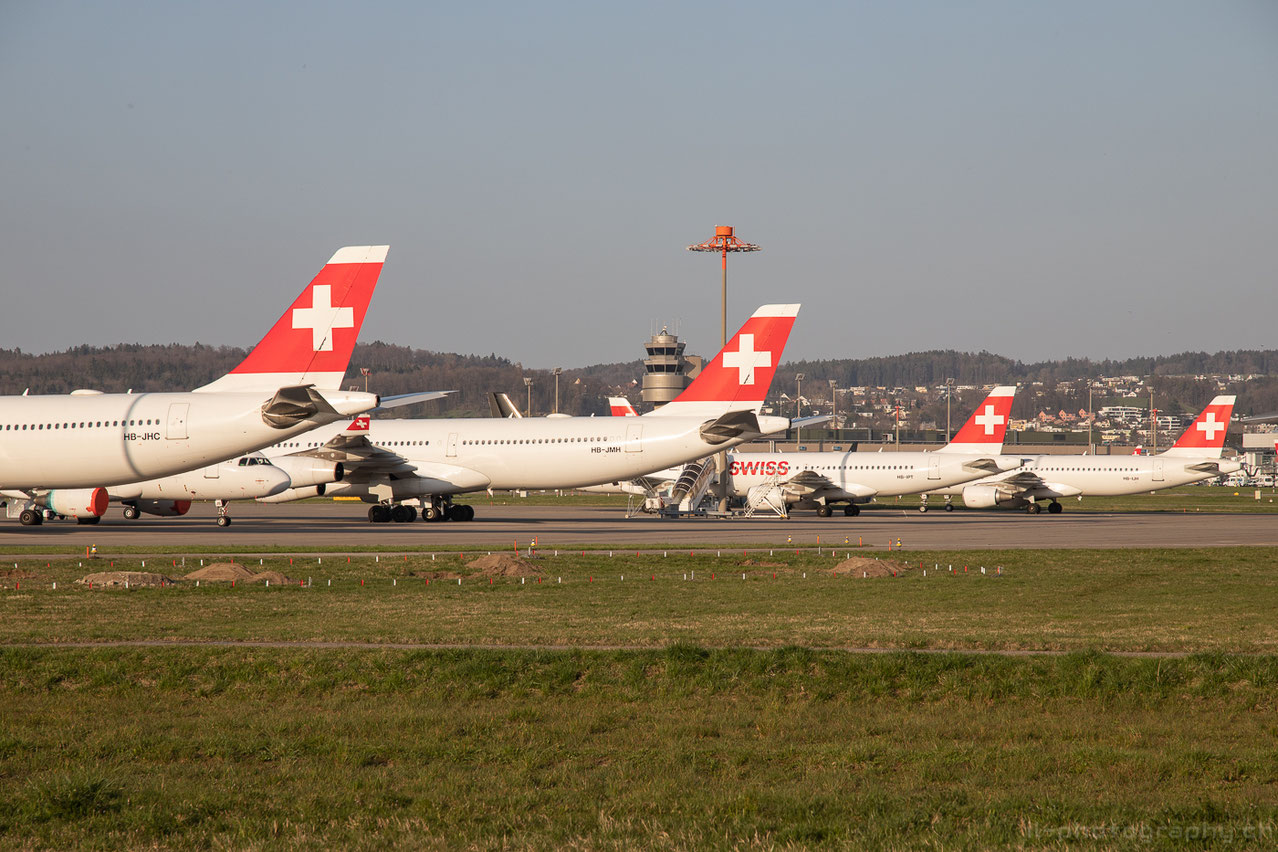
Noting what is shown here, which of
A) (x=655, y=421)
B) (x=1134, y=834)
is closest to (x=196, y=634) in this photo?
(x=1134, y=834)

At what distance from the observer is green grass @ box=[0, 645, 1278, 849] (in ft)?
25.8

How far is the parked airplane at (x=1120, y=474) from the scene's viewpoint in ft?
215

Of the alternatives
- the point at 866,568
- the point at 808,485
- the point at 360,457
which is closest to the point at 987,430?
the point at 808,485

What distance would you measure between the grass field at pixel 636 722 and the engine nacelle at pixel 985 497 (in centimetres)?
4603

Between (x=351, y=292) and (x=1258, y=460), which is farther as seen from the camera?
(x=1258, y=460)

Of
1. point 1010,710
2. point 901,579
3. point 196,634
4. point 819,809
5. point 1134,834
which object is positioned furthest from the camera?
point 901,579

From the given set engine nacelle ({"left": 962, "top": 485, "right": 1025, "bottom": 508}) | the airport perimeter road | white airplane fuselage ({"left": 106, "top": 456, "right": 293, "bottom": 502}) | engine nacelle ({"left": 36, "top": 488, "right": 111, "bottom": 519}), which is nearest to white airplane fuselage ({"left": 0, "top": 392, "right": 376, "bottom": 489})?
the airport perimeter road

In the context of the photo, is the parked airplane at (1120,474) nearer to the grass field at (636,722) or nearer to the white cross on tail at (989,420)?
the white cross on tail at (989,420)

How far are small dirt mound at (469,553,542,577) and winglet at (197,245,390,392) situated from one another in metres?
8.87

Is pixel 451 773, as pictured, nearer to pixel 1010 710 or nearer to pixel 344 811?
pixel 344 811

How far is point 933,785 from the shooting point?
8992mm

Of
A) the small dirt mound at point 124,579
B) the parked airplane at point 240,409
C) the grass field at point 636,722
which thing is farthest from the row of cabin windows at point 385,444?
the grass field at point 636,722

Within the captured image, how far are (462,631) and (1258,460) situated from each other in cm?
12708

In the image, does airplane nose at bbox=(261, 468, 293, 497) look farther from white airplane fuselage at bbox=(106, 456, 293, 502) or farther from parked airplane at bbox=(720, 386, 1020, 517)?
parked airplane at bbox=(720, 386, 1020, 517)
